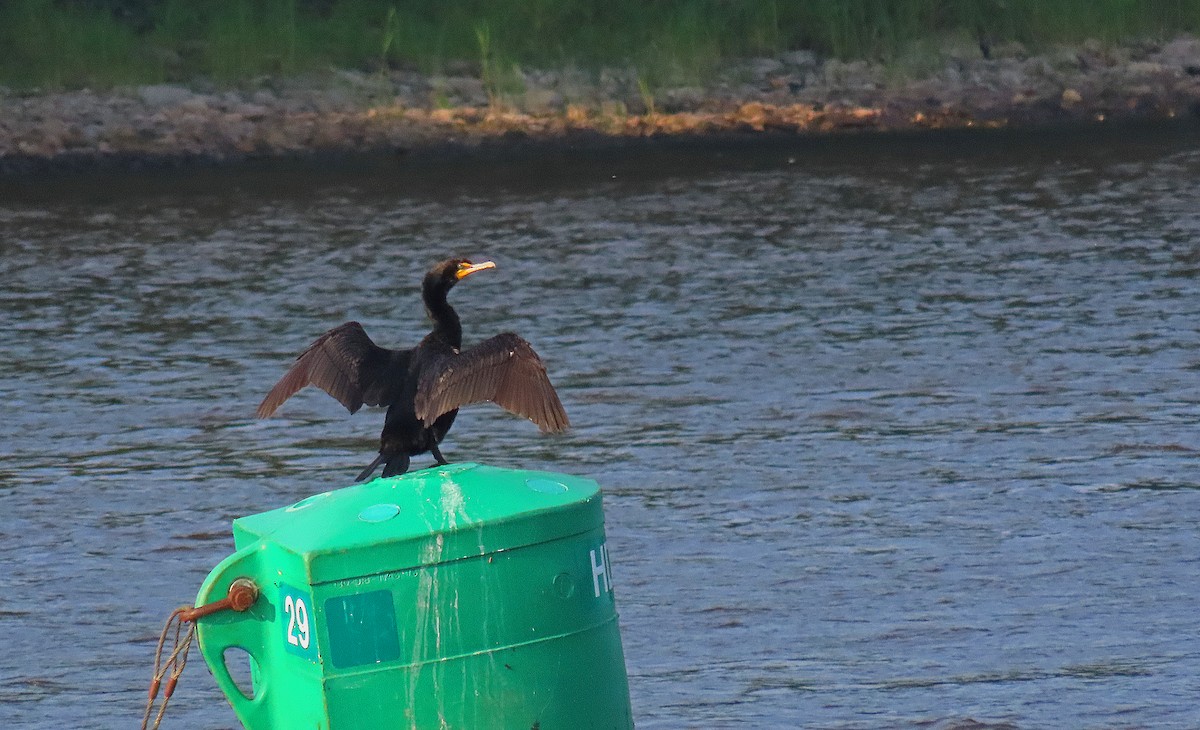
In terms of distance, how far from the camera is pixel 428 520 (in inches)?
198

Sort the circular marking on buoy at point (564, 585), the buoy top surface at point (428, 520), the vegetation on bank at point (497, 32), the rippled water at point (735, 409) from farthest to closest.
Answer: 1. the vegetation on bank at point (497, 32)
2. the rippled water at point (735, 409)
3. the circular marking on buoy at point (564, 585)
4. the buoy top surface at point (428, 520)

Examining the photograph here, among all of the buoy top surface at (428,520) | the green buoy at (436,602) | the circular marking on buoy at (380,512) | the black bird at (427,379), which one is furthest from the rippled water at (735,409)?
the circular marking on buoy at (380,512)

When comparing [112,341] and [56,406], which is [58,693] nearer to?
[56,406]

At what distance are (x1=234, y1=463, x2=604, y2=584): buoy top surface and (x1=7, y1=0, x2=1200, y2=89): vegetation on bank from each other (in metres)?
24.0

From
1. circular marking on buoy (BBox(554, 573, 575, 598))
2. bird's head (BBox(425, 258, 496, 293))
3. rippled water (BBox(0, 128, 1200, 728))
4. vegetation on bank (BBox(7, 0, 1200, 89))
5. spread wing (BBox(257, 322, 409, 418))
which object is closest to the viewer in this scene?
circular marking on buoy (BBox(554, 573, 575, 598))

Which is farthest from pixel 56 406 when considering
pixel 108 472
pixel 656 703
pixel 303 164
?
pixel 303 164

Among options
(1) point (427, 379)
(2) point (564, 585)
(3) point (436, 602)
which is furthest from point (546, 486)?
(1) point (427, 379)

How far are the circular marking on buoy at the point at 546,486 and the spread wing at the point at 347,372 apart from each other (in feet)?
7.81

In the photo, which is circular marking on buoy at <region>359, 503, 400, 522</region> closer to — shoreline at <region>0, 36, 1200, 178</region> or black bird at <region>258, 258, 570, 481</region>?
black bird at <region>258, 258, 570, 481</region>

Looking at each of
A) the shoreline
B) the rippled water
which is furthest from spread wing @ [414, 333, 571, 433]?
the shoreline

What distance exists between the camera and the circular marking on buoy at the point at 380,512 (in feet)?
16.5

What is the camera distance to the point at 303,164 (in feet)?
89.6

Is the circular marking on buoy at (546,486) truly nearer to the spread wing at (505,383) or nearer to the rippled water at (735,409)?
the spread wing at (505,383)

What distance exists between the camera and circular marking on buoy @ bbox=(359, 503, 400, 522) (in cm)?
504
